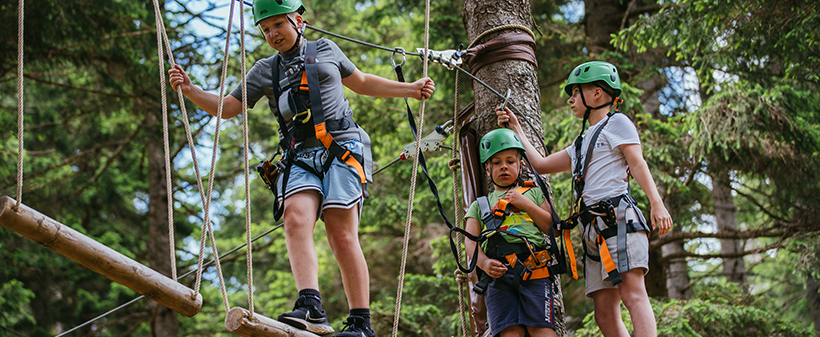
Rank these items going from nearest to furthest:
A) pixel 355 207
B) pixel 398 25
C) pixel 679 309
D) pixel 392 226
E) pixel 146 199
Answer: pixel 355 207 < pixel 679 309 < pixel 392 226 < pixel 398 25 < pixel 146 199

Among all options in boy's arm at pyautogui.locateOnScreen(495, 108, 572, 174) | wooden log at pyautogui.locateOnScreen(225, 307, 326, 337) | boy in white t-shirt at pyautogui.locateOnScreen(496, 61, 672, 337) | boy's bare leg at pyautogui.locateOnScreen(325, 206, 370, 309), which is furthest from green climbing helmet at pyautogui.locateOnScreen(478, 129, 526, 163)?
wooden log at pyautogui.locateOnScreen(225, 307, 326, 337)

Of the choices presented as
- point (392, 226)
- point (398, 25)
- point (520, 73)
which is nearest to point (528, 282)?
point (520, 73)

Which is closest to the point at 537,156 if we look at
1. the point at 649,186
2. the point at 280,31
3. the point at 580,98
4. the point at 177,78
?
the point at 580,98

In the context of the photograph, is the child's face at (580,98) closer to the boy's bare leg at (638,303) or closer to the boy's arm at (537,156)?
the boy's arm at (537,156)

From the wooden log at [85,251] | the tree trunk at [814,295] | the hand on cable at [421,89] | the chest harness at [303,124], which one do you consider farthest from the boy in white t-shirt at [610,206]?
the tree trunk at [814,295]

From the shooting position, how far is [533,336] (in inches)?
123

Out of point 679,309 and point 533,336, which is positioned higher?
point 679,309

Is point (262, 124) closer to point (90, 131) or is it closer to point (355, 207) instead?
point (90, 131)

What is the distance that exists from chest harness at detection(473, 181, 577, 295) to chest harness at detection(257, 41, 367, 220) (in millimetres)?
724

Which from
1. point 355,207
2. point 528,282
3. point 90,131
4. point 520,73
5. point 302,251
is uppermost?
A: point 90,131

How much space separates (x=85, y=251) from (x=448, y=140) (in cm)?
676

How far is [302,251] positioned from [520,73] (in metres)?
1.96

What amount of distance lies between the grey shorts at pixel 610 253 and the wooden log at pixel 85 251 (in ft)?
6.47

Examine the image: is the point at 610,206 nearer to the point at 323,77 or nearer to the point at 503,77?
the point at 503,77
